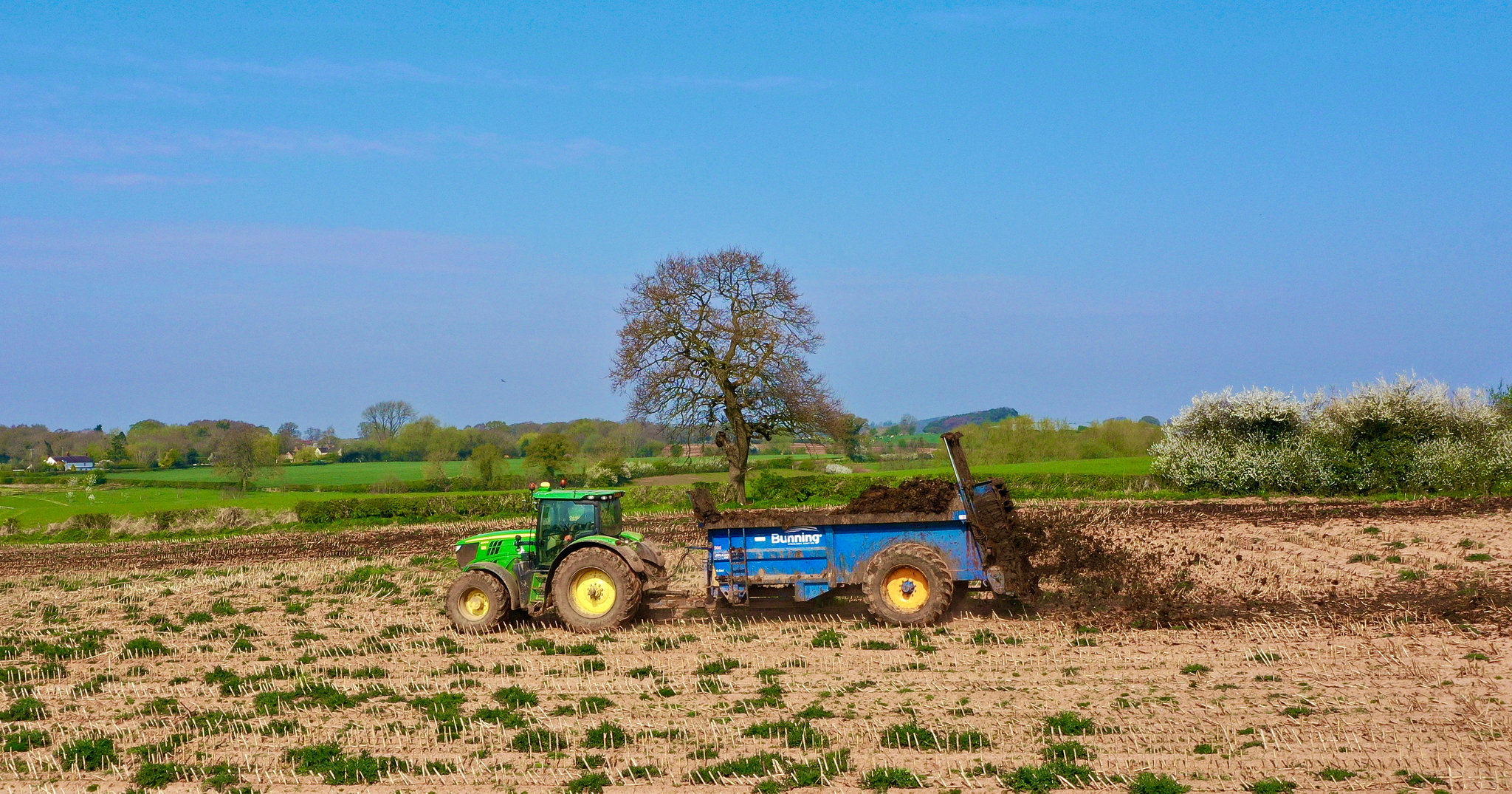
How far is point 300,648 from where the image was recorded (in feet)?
47.3

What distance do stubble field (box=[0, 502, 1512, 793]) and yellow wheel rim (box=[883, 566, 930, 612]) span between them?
18.6 inches

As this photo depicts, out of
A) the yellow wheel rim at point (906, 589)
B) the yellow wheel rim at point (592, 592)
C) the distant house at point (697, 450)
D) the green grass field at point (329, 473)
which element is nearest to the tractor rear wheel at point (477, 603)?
the yellow wheel rim at point (592, 592)

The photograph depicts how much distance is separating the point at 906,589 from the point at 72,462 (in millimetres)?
75193

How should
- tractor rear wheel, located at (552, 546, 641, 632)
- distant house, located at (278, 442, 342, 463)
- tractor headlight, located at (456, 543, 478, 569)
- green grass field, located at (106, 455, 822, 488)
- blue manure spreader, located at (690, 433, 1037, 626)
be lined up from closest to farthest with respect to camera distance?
blue manure spreader, located at (690, 433, 1037, 626) < tractor rear wheel, located at (552, 546, 641, 632) < tractor headlight, located at (456, 543, 478, 569) < green grass field, located at (106, 455, 822, 488) < distant house, located at (278, 442, 342, 463)

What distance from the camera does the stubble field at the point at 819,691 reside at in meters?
8.72

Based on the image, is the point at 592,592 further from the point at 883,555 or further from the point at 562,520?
the point at 883,555

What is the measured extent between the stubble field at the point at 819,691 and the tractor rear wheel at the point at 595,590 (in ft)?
1.33

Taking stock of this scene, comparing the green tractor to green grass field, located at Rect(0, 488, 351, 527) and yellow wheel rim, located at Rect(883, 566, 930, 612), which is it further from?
green grass field, located at Rect(0, 488, 351, 527)

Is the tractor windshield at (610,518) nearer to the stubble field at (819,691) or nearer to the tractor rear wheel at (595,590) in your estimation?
the tractor rear wheel at (595,590)

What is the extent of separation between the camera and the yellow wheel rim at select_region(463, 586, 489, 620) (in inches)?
599

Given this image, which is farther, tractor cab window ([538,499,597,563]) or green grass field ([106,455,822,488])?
green grass field ([106,455,822,488])

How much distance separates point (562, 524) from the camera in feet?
49.8

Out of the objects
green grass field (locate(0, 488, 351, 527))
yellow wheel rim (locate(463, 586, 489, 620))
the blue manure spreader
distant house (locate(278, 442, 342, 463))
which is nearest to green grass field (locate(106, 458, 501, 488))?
green grass field (locate(0, 488, 351, 527))

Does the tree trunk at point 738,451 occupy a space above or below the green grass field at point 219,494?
above
